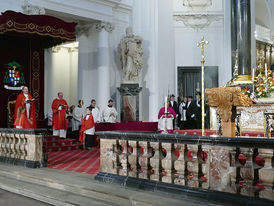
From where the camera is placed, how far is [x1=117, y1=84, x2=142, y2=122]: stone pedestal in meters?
15.1

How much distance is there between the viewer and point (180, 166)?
4.39m

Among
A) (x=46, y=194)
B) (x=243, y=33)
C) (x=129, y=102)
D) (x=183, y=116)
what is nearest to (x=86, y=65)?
(x=129, y=102)

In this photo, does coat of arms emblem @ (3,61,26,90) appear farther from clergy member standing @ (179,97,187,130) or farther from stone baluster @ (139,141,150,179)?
stone baluster @ (139,141,150,179)

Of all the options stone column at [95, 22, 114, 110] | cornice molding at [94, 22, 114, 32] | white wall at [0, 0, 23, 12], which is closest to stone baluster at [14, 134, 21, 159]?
white wall at [0, 0, 23, 12]

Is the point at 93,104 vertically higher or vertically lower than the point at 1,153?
higher

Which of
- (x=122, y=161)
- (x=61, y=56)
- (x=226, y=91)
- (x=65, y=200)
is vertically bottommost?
(x=65, y=200)

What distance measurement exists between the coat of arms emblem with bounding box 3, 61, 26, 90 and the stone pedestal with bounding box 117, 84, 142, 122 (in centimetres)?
408

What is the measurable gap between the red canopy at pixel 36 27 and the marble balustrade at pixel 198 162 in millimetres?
6700

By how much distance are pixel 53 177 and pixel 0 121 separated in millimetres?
7261

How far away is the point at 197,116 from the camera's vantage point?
47.6 ft

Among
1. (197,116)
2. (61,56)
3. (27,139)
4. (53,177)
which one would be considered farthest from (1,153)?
(61,56)

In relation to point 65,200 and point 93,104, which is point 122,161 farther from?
point 93,104

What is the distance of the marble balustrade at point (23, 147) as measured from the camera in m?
7.12

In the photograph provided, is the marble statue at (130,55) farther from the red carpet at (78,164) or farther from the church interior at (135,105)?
the red carpet at (78,164)
